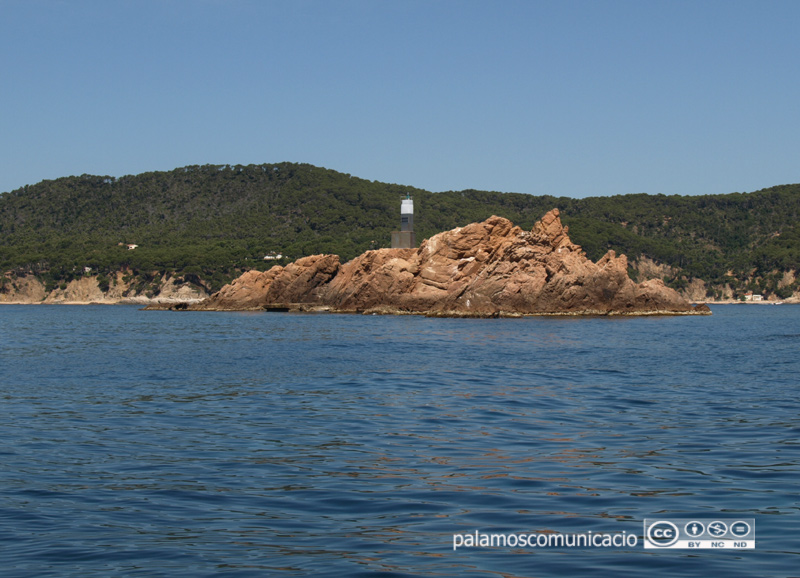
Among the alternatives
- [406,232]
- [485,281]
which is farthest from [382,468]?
[406,232]

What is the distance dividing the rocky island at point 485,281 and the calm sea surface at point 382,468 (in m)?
56.1

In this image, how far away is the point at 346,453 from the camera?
14.9 m

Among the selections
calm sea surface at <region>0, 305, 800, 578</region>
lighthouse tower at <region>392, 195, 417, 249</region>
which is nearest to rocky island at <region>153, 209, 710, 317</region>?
lighthouse tower at <region>392, 195, 417, 249</region>

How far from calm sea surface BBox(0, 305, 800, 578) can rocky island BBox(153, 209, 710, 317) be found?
56105 mm

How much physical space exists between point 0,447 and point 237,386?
10701 mm

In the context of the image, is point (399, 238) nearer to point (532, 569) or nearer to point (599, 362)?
point (599, 362)

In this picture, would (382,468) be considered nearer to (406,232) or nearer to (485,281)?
(485,281)

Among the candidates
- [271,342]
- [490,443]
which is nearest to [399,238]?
[271,342]

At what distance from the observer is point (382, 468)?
13.6 metres

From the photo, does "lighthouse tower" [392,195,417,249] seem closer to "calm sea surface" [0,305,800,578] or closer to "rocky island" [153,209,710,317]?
"rocky island" [153,209,710,317]

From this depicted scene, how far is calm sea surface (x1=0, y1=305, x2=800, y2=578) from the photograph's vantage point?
9109mm

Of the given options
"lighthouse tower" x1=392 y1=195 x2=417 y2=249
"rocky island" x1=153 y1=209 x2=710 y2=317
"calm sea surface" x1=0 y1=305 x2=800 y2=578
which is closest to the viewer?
"calm sea surface" x1=0 y1=305 x2=800 y2=578

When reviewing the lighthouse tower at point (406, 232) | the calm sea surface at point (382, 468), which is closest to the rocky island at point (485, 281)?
the lighthouse tower at point (406, 232)

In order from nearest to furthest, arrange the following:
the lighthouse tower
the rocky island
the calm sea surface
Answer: the calm sea surface, the rocky island, the lighthouse tower
